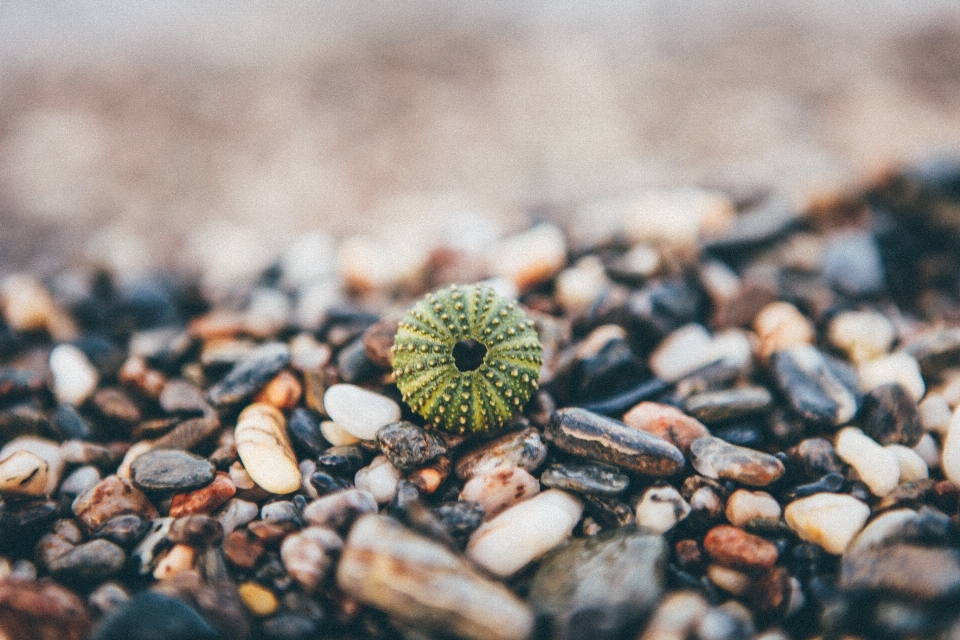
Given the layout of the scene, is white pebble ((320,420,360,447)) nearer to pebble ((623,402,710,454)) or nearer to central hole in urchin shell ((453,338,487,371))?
central hole in urchin shell ((453,338,487,371))

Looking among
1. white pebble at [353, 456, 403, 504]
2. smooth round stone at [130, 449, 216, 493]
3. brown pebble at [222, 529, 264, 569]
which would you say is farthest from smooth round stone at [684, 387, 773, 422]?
smooth round stone at [130, 449, 216, 493]

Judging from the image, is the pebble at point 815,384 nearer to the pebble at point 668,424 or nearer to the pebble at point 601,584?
the pebble at point 668,424

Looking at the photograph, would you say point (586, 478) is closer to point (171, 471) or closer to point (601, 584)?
point (601, 584)

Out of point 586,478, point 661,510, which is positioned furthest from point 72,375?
point 661,510

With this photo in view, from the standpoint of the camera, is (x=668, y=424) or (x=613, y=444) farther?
(x=668, y=424)

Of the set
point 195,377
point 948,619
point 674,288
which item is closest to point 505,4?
point 674,288

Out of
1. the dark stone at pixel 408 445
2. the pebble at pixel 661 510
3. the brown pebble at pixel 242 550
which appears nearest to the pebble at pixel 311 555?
the brown pebble at pixel 242 550

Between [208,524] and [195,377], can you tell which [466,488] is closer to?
[208,524]
